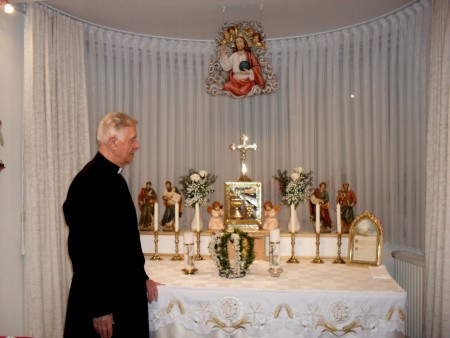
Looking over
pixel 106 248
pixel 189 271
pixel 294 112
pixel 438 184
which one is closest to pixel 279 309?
pixel 189 271

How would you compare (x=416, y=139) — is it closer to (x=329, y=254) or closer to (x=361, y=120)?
(x=361, y=120)

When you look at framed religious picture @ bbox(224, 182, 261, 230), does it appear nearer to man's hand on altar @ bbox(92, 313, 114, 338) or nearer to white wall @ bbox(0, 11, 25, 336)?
man's hand on altar @ bbox(92, 313, 114, 338)

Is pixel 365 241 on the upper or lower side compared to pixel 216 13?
lower

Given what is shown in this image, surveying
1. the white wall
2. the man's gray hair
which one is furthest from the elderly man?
the white wall

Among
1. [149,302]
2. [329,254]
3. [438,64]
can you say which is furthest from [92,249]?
[438,64]

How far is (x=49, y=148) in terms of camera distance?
424cm

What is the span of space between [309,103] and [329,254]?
6.93 feet

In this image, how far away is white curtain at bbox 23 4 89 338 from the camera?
13.3ft

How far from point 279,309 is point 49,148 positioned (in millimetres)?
2807

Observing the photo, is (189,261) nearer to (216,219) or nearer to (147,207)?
(216,219)

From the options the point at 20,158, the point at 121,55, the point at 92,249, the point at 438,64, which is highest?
the point at 121,55

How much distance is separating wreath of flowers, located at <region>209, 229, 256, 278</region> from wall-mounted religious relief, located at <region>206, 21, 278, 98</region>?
6.19 ft

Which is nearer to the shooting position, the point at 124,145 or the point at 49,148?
the point at 124,145

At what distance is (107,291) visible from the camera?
8.46ft
